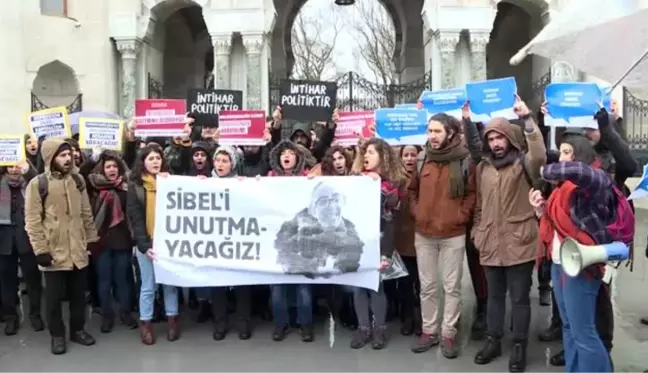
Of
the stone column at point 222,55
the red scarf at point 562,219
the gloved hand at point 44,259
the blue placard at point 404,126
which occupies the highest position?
the stone column at point 222,55

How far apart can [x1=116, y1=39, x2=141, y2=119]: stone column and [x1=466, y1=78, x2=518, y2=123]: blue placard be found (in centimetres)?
1398

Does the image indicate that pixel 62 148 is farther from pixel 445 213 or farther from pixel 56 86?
pixel 56 86

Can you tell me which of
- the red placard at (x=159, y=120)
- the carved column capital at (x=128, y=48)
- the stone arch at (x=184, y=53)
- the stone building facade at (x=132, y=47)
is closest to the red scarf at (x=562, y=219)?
the red placard at (x=159, y=120)

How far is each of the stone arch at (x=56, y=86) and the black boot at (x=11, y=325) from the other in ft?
41.4

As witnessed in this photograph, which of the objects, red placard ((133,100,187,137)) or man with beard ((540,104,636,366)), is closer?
man with beard ((540,104,636,366))

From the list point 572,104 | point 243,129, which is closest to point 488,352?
point 572,104

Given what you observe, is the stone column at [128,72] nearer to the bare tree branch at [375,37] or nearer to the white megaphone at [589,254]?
the white megaphone at [589,254]

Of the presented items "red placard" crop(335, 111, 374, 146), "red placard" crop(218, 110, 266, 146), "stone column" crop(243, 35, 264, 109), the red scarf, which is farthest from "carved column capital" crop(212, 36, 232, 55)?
the red scarf

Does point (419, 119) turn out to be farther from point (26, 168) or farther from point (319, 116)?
point (26, 168)

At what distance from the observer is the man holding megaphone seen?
480 centimetres

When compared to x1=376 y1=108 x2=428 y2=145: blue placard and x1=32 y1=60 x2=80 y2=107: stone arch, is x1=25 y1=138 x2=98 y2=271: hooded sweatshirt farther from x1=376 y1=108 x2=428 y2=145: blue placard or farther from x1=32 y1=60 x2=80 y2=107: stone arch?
x1=32 y1=60 x2=80 y2=107: stone arch

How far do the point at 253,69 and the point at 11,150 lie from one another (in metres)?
12.1

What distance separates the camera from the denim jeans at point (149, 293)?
22.9 feet

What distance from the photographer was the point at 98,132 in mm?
8289
